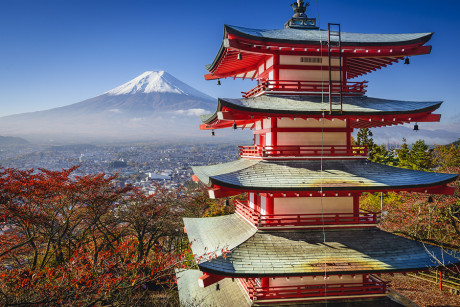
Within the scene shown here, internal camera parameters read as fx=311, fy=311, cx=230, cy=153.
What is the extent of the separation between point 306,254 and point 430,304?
10340 millimetres

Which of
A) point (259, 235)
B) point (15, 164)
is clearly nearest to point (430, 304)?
point (259, 235)

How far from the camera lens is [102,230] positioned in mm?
20828

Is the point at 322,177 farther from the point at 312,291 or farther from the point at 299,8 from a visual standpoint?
the point at 299,8

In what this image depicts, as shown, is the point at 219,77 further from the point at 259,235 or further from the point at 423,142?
the point at 423,142

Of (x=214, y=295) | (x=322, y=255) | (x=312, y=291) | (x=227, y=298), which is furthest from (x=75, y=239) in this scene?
(x=322, y=255)

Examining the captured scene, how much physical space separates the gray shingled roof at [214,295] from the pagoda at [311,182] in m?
0.05

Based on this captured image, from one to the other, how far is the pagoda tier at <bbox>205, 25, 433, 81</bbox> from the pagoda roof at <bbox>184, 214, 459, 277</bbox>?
5.33 metres

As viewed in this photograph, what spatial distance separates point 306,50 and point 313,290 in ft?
24.9

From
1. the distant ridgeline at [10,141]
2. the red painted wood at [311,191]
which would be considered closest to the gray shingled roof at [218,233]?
the red painted wood at [311,191]

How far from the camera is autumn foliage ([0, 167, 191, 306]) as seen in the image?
10.6 meters

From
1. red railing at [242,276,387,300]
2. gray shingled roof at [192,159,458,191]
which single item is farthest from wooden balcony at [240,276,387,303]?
gray shingled roof at [192,159,458,191]

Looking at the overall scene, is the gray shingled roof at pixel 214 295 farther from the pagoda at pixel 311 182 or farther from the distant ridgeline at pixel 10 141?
the distant ridgeline at pixel 10 141

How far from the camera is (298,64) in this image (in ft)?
35.2

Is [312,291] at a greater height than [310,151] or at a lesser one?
lesser
